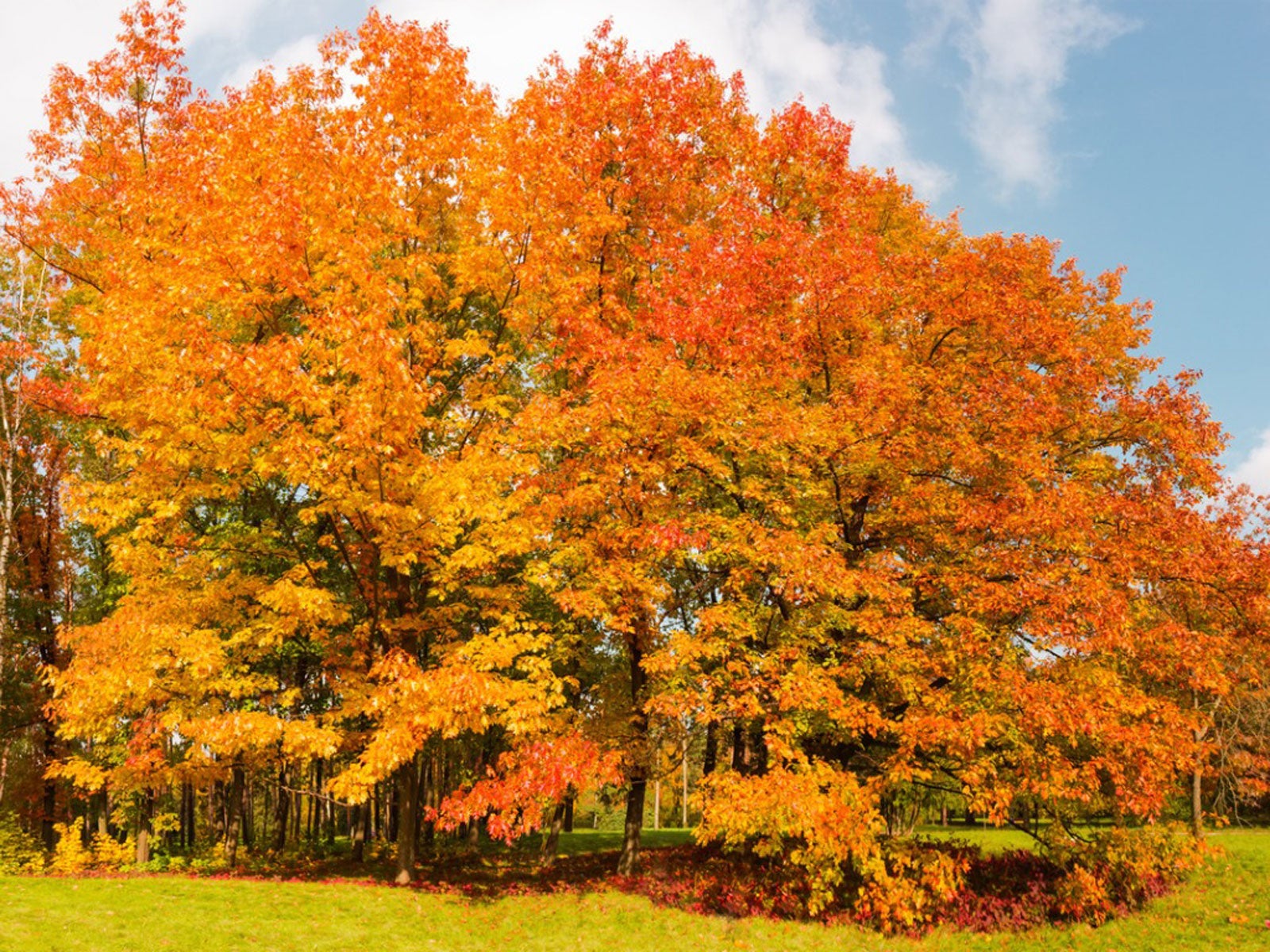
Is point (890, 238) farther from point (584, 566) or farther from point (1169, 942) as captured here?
point (1169, 942)

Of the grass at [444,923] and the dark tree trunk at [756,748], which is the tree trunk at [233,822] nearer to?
the grass at [444,923]

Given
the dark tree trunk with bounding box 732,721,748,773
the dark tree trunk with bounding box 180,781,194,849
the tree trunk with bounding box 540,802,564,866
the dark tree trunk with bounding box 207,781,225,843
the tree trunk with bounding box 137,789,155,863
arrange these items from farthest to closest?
1. the dark tree trunk with bounding box 180,781,194,849
2. the dark tree trunk with bounding box 207,781,225,843
3. the tree trunk with bounding box 540,802,564,866
4. the tree trunk with bounding box 137,789,155,863
5. the dark tree trunk with bounding box 732,721,748,773

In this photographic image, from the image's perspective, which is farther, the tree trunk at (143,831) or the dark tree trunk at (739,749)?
the tree trunk at (143,831)

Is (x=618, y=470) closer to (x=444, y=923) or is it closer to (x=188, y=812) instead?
(x=444, y=923)

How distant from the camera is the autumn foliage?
43.4 feet

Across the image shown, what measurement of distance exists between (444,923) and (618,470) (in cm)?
901

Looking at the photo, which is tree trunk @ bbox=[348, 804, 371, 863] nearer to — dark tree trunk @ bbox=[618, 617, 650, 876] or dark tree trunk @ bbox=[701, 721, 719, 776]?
dark tree trunk @ bbox=[618, 617, 650, 876]

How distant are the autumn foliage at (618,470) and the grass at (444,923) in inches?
49.7

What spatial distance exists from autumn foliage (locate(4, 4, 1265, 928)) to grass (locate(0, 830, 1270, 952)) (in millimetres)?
1263

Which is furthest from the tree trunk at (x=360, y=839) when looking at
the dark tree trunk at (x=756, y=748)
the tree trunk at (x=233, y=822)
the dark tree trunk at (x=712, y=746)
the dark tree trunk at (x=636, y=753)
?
the dark tree trunk at (x=756, y=748)

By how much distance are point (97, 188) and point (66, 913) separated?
16138 millimetres

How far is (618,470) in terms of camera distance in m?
14.8

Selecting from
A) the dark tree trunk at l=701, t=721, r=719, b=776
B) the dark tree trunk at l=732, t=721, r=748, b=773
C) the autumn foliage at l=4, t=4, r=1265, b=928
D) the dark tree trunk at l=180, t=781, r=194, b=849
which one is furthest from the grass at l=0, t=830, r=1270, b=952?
the dark tree trunk at l=180, t=781, r=194, b=849

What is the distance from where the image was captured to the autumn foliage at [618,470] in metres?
13.2
